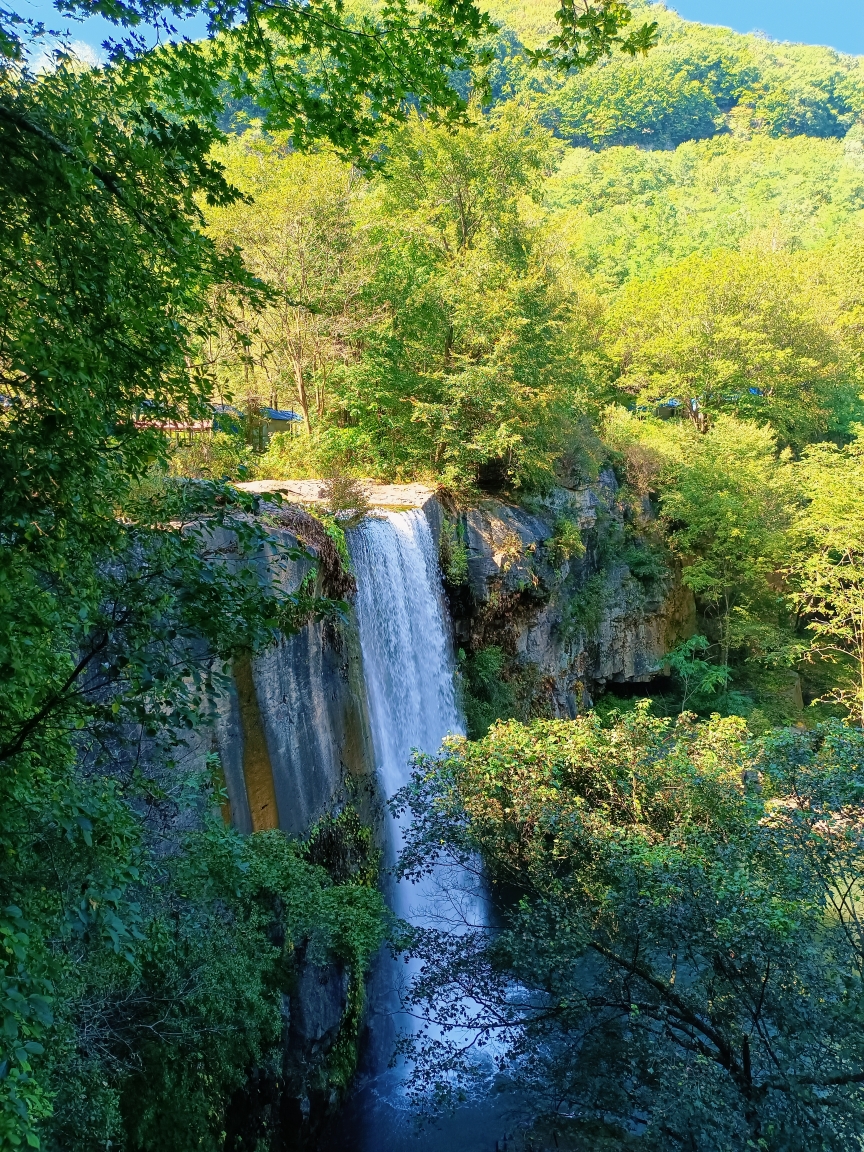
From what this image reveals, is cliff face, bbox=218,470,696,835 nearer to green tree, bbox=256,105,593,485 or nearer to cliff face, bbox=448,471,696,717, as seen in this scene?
cliff face, bbox=448,471,696,717

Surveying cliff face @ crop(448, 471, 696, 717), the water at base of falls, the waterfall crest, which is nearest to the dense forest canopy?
cliff face @ crop(448, 471, 696, 717)

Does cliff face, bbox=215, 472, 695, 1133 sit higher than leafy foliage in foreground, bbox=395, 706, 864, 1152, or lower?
higher

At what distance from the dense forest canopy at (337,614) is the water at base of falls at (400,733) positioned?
487 mm

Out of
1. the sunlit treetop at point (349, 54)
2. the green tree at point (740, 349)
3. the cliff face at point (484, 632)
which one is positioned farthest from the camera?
the green tree at point (740, 349)

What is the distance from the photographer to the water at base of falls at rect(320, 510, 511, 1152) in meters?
7.69

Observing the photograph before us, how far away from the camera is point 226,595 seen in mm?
3248

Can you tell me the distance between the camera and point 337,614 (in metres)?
9.30

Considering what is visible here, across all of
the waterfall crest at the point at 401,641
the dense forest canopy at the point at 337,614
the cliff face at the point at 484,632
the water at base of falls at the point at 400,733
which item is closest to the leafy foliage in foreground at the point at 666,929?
the dense forest canopy at the point at 337,614

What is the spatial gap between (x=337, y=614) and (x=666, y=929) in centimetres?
529

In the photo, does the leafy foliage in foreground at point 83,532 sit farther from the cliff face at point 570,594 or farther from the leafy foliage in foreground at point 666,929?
the cliff face at point 570,594

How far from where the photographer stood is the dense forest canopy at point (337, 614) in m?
2.65

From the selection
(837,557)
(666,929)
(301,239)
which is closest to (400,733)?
(666,929)

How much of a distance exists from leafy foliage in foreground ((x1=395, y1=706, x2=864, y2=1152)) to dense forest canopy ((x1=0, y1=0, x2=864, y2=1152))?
0.05 meters

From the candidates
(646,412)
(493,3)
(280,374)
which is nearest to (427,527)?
(280,374)
